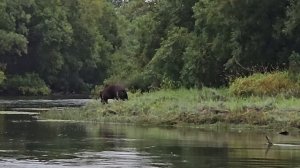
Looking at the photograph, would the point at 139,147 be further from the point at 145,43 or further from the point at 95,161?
the point at 145,43

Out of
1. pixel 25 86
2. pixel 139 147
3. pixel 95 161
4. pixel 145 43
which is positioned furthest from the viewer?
pixel 25 86

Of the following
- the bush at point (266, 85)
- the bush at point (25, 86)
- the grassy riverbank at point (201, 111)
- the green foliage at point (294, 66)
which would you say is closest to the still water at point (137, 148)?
the grassy riverbank at point (201, 111)

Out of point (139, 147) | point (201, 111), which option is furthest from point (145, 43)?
point (139, 147)

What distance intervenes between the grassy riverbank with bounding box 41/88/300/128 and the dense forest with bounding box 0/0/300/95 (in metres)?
7.08

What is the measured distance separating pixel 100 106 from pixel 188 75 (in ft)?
49.8

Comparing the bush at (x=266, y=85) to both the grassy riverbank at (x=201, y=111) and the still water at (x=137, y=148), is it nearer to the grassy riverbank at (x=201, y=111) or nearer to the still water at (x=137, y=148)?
the grassy riverbank at (x=201, y=111)

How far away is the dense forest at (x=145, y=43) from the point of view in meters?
53.5

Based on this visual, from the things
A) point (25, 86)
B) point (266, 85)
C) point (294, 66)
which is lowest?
point (266, 85)

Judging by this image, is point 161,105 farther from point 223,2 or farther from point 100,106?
point 223,2

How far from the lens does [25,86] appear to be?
103 meters

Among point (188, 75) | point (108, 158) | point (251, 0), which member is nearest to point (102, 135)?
point (108, 158)

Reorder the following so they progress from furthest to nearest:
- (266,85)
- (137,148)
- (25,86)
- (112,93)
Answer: (25,86)
(112,93)
(266,85)
(137,148)

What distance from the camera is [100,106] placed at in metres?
47.3

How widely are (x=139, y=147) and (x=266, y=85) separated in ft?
67.0
